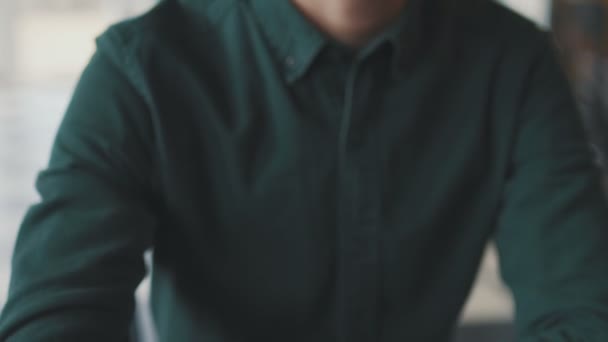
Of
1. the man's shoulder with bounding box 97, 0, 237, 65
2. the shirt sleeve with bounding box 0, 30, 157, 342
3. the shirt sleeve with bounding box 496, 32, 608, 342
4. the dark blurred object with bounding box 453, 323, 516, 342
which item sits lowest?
the dark blurred object with bounding box 453, 323, 516, 342

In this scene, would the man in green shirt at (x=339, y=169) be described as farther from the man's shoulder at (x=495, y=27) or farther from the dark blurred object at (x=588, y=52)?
the dark blurred object at (x=588, y=52)

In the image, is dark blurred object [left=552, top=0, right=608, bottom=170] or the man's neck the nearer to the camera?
the man's neck

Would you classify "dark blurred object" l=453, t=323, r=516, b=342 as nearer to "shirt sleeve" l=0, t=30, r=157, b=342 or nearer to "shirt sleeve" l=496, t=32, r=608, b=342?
"shirt sleeve" l=496, t=32, r=608, b=342

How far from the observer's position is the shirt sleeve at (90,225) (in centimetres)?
70

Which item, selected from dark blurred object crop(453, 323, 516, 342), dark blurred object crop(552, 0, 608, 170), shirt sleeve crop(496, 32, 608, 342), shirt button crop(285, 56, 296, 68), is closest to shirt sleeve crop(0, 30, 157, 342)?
shirt button crop(285, 56, 296, 68)

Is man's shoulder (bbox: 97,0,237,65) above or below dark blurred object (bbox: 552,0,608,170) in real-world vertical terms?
above

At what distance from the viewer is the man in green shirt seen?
0.87m

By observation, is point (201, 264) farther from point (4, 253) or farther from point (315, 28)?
point (4, 253)

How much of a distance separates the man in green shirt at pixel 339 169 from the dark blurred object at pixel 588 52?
124 centimetres

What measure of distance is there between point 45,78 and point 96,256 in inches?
55.8

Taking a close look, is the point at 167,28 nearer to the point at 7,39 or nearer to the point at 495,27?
the point at 495,27

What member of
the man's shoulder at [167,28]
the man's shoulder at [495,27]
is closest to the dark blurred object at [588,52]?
the man's shoulder at [495,27]

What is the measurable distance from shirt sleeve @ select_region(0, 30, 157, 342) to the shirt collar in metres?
0.19

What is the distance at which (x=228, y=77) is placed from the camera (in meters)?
0.92
